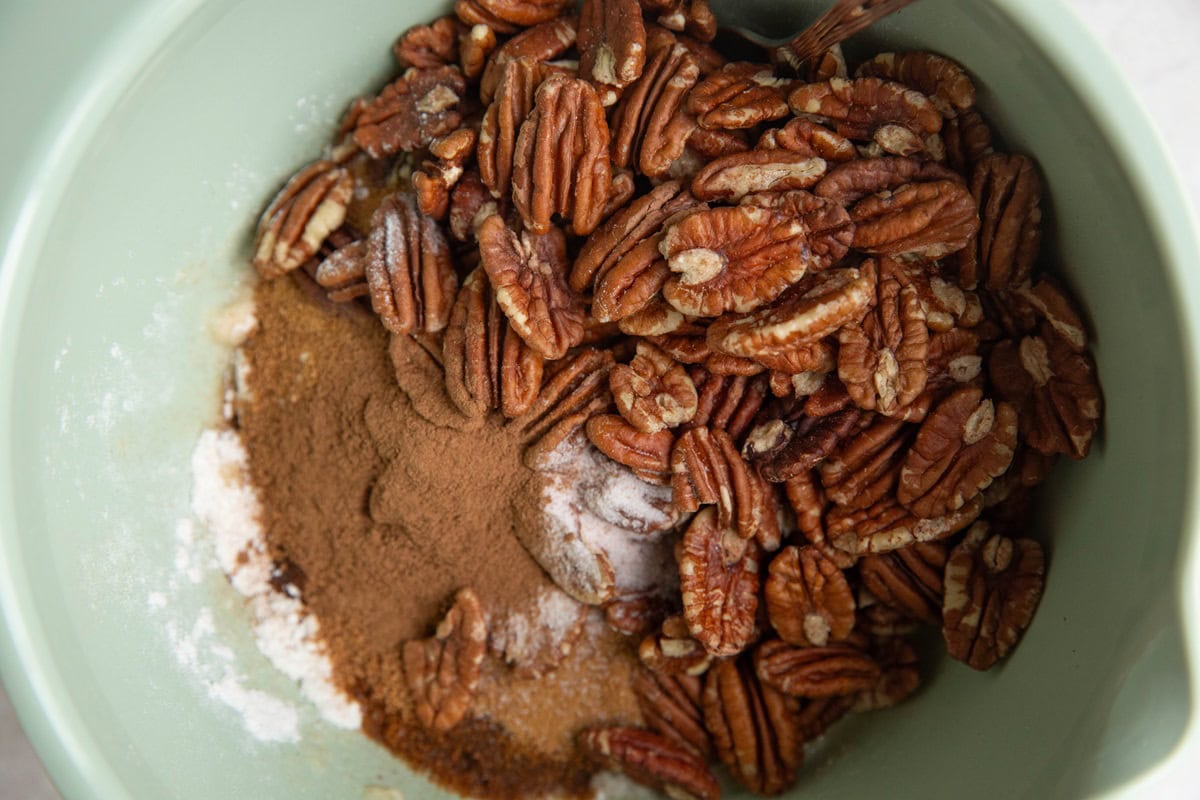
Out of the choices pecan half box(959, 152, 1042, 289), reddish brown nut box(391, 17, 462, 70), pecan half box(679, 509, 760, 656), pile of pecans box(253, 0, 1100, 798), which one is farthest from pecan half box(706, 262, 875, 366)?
reddish brown nut box(391, 17, 462, 70)

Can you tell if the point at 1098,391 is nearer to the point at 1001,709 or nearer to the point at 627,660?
the point at 1001,709

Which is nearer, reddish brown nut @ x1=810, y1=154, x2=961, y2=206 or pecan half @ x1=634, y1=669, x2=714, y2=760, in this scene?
reddish brown nut @ x1=810, y1=154, x2=961, y2=206

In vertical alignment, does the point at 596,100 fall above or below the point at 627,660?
above

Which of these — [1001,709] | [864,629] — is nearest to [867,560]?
[864,629]

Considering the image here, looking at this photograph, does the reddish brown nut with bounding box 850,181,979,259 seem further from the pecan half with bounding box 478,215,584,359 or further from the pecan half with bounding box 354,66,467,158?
the pecan half with bounding box 354,66,467,158

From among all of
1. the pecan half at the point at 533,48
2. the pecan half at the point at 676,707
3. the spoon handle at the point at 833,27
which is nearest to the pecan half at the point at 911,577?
the pecan half at the point at 676,707
